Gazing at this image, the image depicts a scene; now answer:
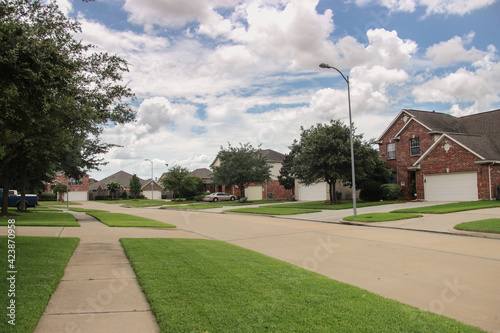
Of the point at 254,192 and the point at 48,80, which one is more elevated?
the point at 48,80

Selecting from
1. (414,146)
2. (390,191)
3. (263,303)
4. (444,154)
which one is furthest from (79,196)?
(263,303)

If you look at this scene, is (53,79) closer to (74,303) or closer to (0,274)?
(0,274)

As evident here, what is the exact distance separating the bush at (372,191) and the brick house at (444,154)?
2724 millimetres

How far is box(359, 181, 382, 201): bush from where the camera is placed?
108 feet

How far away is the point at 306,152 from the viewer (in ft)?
103

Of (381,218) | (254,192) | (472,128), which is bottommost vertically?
(381,218)

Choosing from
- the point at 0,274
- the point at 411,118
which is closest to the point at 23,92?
the point at 0,274

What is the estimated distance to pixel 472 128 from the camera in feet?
112

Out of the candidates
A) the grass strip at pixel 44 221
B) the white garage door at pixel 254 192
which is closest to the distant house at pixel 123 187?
the white garage door at pixel 254 192

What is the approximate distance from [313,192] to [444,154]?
1731 centimetres

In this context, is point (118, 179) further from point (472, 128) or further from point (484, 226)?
point (484, 226)

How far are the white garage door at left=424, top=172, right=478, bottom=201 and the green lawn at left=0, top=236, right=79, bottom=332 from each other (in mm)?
26883

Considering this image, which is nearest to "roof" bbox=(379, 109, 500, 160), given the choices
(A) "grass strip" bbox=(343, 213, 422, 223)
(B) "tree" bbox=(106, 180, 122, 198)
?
(A) "grass strip" bbox=(343, 213, 422, 223)

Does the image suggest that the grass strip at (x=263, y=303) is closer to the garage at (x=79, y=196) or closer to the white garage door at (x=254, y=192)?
the white garage door at (x=254, y=192)
